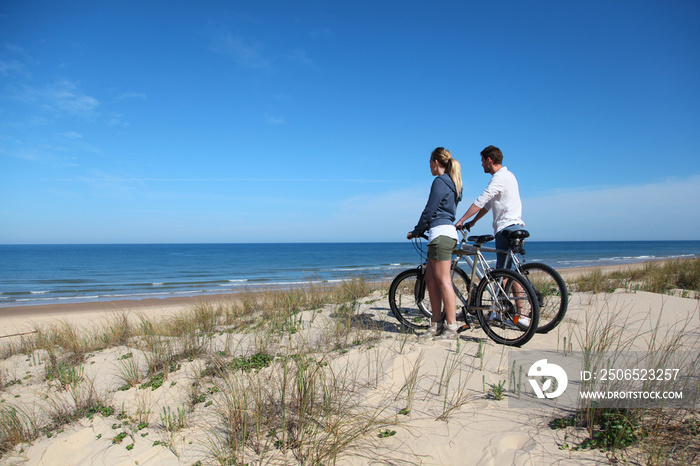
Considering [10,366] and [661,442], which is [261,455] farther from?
[10,366]

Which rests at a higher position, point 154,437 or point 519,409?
point 519,409

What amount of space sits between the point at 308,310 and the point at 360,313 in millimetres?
1097

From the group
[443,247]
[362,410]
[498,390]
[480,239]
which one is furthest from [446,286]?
[362,410]

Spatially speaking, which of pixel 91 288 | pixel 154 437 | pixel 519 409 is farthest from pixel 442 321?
pixel 91 288

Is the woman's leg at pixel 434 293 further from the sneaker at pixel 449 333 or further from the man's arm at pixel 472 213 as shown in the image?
the man's arm at pixel 472 213

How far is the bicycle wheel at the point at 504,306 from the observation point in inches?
147

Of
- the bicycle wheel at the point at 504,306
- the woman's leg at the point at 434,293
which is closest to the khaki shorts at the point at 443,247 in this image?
the woman's leg at the point at 434,293

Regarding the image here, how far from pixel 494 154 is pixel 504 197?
524mm

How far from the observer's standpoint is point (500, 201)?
4098mm

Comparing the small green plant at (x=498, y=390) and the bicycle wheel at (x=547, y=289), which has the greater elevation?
the bicycle wheel at (x=547, y=289)

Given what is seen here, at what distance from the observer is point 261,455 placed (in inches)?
81.4

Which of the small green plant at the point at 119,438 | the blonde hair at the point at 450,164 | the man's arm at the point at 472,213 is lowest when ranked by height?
the small green plant at the point at 119,438

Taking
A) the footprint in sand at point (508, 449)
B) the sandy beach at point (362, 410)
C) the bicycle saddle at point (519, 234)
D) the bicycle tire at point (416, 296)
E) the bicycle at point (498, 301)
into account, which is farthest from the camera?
the bicycle tire at point (416, 296)

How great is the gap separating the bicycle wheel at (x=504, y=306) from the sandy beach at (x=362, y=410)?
186 mm
